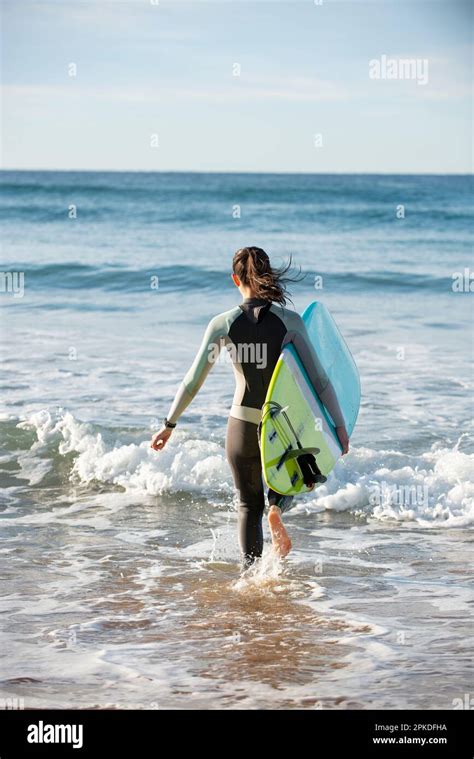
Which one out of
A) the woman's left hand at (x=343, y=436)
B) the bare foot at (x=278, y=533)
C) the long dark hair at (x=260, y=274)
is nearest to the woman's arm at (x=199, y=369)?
the long dark hair at (x=260, y=274)

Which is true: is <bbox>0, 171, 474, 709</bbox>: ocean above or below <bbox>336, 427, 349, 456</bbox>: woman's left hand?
below

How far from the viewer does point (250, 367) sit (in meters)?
4.50

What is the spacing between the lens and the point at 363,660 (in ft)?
12.6

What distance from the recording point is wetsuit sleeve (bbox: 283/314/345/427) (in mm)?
4469

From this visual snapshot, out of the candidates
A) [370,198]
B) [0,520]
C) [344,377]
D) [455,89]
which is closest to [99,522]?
[0,520]

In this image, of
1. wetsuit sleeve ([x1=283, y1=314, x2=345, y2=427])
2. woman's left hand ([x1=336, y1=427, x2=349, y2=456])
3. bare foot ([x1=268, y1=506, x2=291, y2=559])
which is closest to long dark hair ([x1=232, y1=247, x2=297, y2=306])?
wetsuit sleeve ([x1=283, y1=314, x2=345, y2=427])

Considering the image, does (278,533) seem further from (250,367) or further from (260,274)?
(260,274)

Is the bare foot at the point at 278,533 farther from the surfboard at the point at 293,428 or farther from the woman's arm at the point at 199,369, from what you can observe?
the woman's arm at the point at 199,369

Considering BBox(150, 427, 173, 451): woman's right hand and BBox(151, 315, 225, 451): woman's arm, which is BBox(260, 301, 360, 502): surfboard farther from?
BBox(150, 427, 173, 451): woman's right hand

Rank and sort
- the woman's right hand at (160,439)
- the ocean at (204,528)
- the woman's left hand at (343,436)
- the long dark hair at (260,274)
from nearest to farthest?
the ocean at (204,528), the long dark hair at (260,274), the woman's right hand at (160,439), the woman's left hand at (343,436)

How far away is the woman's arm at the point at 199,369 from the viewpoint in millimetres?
4426

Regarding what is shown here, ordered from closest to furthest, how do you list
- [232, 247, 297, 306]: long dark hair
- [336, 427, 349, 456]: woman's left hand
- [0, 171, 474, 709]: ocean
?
[0, 171, 474, 709]: ocean, [232, 247, 297, 306]: long dark hair, [336, 427, 349, 456]: woman's left hand
